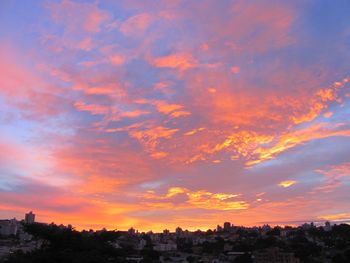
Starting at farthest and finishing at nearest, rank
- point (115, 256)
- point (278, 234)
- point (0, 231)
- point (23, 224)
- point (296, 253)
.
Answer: point (278, 234), point (0, 231), point (296, 253), point (115, 256), point (23, 224)

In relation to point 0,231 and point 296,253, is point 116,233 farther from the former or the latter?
point 0,231

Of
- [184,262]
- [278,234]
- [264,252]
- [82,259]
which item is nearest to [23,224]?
[82,259]

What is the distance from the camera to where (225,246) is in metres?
82.1

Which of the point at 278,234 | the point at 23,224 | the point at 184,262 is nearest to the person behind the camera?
the point at 23,224

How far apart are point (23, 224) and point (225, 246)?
65874 mm

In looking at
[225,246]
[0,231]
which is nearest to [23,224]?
[0,231]

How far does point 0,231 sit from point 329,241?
5812 cm

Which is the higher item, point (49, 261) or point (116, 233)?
point (116, 233)

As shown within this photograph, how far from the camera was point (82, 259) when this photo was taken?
63.4 ft

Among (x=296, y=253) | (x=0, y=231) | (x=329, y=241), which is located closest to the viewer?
(x=296, y=253)

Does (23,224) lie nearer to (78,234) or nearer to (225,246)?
(78,234)

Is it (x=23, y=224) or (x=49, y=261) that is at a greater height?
(x=23, y=224)

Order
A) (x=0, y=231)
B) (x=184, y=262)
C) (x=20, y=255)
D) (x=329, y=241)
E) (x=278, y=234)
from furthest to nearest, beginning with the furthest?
1. (x=278, y=234)
2. (x=329, y=241)
3. (x=0, y=231)
4. (x=184, y=262)
5. (x=20, y=255)

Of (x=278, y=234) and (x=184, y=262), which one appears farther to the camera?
(x=278, y=234)
